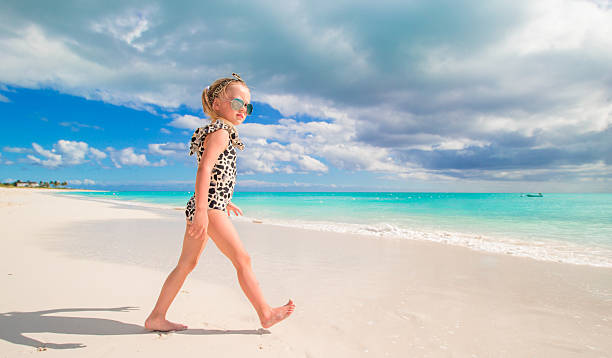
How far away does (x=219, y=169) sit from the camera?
7.44 ft

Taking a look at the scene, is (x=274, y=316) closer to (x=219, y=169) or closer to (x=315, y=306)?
(x=315, y=306)

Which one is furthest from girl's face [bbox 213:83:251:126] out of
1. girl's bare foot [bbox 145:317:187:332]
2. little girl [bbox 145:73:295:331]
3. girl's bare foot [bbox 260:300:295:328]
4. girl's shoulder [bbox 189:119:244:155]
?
girl's bare foot [bbox 145:317:187:332]

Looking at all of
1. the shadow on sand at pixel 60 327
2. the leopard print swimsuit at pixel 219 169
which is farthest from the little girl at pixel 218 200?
the shadow on sand at pixel 60 327

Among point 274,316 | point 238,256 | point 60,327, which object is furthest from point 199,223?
point 60,327

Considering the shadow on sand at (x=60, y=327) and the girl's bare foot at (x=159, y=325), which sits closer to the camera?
the shadow on sand at (x=60, y=327)

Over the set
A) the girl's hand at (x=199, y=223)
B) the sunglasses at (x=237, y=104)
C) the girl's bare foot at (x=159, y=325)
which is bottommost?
the girl's bare foot at (x=159, y=325)

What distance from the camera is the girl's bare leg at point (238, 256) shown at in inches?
86.8

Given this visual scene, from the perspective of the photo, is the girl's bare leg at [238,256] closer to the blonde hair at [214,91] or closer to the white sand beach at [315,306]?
the white sand beach at [315,306]

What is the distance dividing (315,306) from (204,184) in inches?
73.9

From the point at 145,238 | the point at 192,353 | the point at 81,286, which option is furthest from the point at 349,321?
the point at 145,238

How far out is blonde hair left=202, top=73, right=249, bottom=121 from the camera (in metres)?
2.45

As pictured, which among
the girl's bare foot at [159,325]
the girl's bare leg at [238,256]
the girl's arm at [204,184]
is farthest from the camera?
the girl's bare foot at [159,325]

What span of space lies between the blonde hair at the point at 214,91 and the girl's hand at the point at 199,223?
2.78 ft

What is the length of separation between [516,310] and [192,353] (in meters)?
3.18
